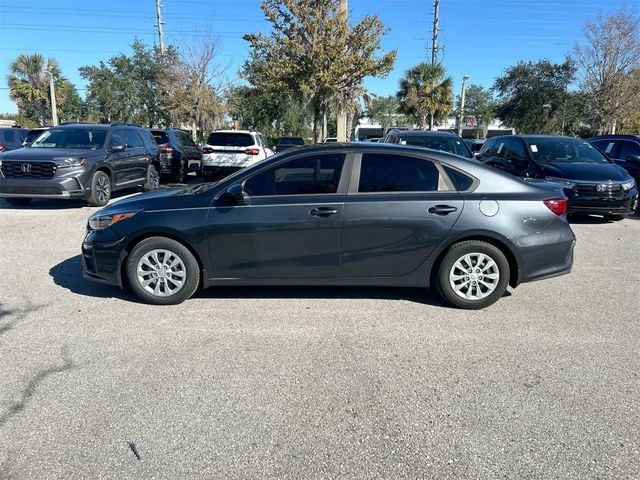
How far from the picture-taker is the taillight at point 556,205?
15.9 ft

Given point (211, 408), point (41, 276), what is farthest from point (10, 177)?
point (211, 408)

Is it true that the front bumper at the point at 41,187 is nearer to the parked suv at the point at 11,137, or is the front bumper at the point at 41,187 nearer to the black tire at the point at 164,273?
the black tire at the point at 164,273

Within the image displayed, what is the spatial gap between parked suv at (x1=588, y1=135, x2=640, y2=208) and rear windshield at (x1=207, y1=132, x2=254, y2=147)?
961cm

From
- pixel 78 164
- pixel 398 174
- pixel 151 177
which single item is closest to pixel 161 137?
pixel 151 177

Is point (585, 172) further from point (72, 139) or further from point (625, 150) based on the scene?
point (72, 139)

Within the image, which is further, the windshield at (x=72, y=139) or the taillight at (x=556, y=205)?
the windshield at (x=72, y=139)

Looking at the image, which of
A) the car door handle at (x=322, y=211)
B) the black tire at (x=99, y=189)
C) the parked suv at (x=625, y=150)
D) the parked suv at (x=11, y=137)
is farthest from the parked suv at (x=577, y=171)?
the parked suv at (x=11, y=137)

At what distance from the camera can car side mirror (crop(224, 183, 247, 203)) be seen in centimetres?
464

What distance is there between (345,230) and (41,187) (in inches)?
306

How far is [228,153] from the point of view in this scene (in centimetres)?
1408

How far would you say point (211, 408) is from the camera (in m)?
3.10

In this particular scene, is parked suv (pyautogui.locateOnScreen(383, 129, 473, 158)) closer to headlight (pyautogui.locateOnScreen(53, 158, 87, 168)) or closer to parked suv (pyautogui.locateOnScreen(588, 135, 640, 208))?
parked suv (pyautogui.locateOnScreen(588, 135, 640, 208))

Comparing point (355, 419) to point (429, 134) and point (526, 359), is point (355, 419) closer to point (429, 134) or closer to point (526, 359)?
point (526, 359)

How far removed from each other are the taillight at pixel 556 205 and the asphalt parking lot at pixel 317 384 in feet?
3.24
